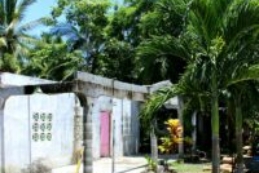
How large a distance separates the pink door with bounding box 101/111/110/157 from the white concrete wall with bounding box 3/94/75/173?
3.05 metres

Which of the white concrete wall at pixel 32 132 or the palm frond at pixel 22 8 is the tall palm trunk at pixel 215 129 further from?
the palm frond at pixel 22 8

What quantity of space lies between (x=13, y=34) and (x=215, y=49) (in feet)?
67.0

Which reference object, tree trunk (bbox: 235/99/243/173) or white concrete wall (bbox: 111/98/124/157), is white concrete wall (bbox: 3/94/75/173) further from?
tree trunk (bbox: 235/99/243/173)

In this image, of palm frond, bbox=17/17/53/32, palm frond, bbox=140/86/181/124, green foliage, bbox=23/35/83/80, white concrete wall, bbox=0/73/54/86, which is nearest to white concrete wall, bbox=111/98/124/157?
green foliage, bbox=23/35/83/80

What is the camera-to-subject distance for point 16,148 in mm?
14992

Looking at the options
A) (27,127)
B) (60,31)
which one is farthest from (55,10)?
(27,127)

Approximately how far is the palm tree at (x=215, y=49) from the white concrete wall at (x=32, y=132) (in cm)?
466

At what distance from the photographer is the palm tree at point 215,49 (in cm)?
1135

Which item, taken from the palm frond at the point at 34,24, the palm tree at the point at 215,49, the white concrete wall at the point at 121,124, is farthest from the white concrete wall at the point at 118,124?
the palm tree at the point at 215,49

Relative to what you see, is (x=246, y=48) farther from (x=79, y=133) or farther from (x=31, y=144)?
(x=79, y=133)

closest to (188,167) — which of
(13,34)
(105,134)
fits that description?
(105,134)

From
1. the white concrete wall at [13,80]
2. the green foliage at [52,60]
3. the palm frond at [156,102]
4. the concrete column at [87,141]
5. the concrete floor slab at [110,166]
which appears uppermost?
the green foliage at [52,60]

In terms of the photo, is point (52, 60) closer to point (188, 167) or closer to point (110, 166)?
point (110, 166)

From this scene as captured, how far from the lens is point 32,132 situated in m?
15.8
